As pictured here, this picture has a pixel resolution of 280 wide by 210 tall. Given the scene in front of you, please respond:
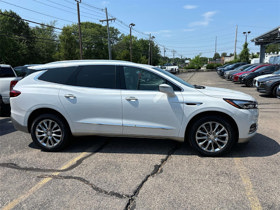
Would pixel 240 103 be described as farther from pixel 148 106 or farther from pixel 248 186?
pixel 148 106

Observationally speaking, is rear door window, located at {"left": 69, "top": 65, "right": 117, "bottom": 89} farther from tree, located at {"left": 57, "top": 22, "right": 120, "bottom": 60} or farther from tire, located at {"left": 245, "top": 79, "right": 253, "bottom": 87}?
tree, located at {"left": 57, "top": 22, "right": 120, "bottom": 60}

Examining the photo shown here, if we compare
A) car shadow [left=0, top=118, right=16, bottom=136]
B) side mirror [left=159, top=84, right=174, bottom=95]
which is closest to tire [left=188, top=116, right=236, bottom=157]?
side mirror [left=159, top=84, right=174, bottom=95]

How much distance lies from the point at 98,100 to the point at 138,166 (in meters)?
1.34

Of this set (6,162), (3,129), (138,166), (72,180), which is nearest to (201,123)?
(138,166)

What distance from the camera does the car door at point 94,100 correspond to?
3.88 metres

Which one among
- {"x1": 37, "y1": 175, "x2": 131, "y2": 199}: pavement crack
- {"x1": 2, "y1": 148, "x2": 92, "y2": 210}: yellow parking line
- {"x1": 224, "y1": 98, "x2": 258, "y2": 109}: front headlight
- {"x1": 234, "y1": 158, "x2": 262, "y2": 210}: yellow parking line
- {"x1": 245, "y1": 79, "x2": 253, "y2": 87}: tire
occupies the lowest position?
{"x1": 2, "y1": 148, "x2": 92, "y2": 210}: yellow parking line

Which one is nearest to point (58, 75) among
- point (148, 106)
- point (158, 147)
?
point (148, 106)

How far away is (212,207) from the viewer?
252 centimetres

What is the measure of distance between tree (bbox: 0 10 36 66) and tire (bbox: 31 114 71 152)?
111ft

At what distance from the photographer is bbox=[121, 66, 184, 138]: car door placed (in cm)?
373

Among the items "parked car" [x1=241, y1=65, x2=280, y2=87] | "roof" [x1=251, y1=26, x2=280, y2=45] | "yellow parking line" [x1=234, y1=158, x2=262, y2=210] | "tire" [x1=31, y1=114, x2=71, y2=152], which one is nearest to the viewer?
"yellow parking line" [x1=234, y1=158, x2=262, y2=210]

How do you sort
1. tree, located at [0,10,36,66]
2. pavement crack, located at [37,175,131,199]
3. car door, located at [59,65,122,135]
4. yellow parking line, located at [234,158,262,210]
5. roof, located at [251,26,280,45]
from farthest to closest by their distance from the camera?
1. tree, located at [0,10,36,66]
2. roof, located at [251,26,280,45]
3. car door, located at [59,65,122,135]
4. pavement crack, located at [37,175,131,199]
5. yellow parking line, located at [234,158,262,210]

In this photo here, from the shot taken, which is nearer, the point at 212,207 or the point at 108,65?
the point at 212,207

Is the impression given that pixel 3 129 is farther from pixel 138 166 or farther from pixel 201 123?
pixel 201 123
